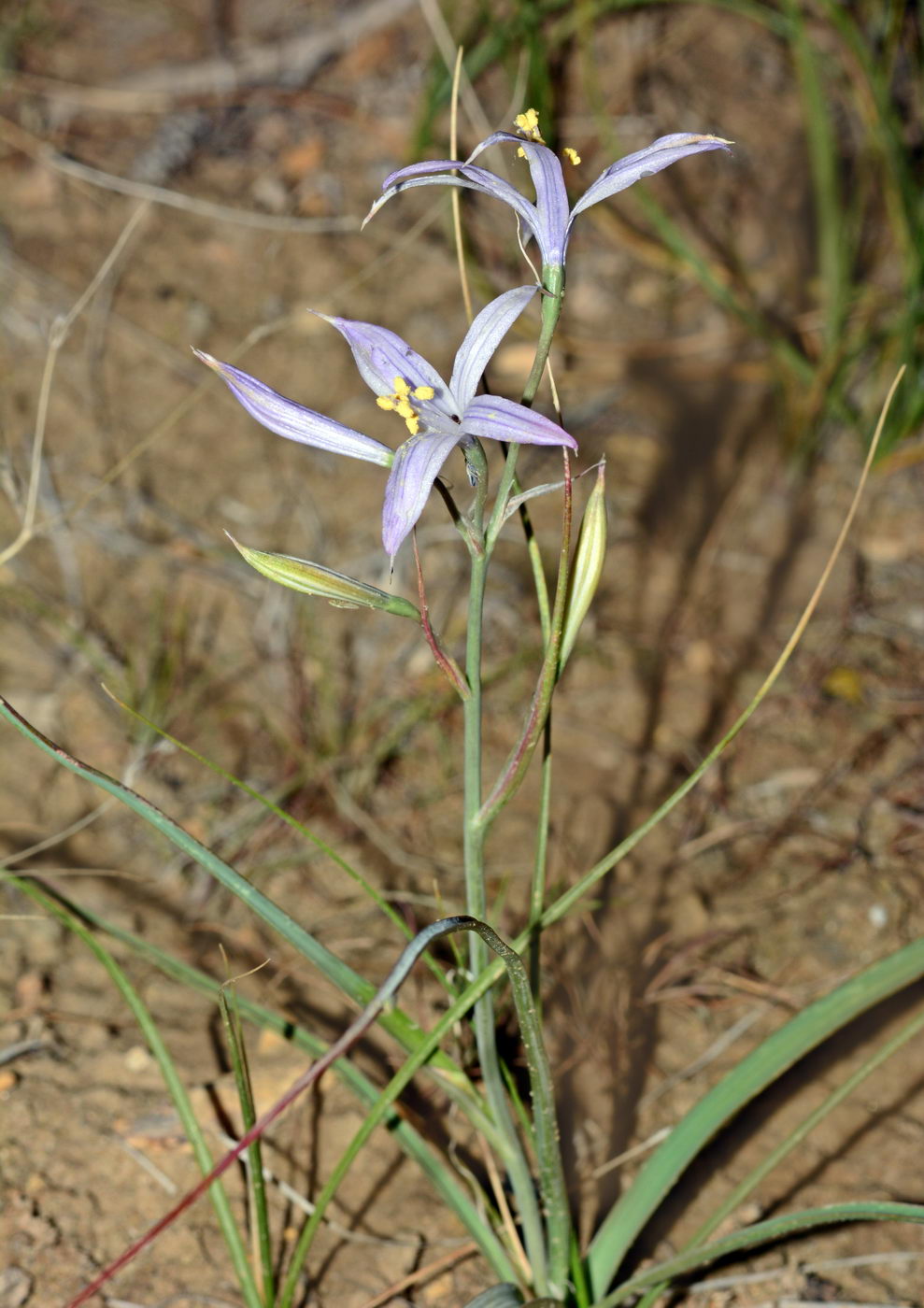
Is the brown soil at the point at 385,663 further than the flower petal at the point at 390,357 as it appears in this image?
Yes

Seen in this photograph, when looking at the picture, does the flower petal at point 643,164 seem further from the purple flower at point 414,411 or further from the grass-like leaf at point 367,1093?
the grass-like leaf at point 367,1093

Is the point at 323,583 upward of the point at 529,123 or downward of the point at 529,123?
downward

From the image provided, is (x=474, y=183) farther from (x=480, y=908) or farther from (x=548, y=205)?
(x=480, y=908)

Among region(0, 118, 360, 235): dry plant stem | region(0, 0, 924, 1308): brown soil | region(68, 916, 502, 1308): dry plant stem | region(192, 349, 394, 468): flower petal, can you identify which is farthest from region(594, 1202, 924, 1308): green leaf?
region(0, 118, 360, 235): dry plant stem

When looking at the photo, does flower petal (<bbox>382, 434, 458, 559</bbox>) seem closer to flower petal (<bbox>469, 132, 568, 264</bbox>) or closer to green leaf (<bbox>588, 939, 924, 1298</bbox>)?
flower petal (<bbox>469, 132, 568, 264</bbox>)

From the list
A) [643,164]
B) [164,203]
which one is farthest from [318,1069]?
[164,203]

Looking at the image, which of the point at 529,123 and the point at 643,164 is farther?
the point at 529,123

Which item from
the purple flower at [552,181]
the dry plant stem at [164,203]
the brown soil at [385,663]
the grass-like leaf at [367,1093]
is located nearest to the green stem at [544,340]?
the purple flower at [552,181]

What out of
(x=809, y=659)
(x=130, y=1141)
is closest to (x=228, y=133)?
(x=809, y=659)
